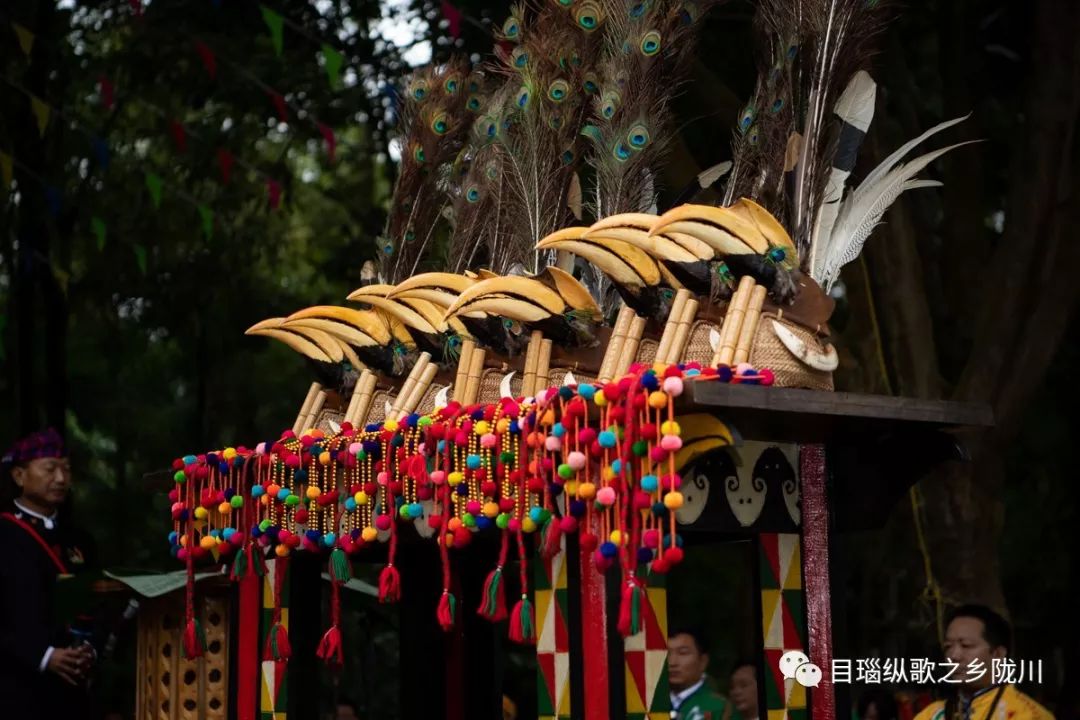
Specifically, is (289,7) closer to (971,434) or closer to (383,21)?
(383,21)

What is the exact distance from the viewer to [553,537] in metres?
5.08

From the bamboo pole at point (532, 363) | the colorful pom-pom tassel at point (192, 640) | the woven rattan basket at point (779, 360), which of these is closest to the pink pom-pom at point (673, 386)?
the woven rattan basket at point (779, 360)

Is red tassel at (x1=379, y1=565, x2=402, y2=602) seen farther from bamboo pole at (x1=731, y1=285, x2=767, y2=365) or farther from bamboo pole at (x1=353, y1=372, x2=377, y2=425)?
bamboo pole at (x1=731, y1=285, x2=767, y2=365)

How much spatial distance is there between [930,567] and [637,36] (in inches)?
166

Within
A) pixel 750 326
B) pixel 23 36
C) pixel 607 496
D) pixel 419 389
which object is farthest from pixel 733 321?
pixel 23 36

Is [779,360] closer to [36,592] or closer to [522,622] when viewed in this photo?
[522,622]

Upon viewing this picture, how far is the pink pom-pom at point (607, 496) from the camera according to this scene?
16.0ft

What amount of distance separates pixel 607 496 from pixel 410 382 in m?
1.79

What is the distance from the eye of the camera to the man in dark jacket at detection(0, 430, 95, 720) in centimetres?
709

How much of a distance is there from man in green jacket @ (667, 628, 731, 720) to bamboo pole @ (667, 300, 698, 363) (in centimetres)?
173

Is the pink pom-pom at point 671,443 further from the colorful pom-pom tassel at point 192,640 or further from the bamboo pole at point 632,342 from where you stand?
the colorful pom-pom tassel at point 192,640

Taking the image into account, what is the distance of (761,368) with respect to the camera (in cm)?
512

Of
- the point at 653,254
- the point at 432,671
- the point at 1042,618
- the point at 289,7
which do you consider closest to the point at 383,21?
the point at 289,7

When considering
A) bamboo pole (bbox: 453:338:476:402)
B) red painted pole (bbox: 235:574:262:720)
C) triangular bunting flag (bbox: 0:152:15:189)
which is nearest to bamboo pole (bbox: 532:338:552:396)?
bamboo pole (bbox: 453:338:476:402)
